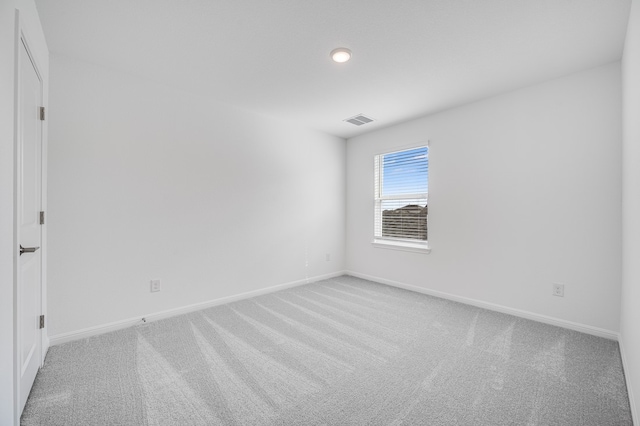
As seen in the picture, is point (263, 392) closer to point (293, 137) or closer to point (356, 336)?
point (356, 336)

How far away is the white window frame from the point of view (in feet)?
12.9

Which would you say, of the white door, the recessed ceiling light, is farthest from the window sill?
the white door

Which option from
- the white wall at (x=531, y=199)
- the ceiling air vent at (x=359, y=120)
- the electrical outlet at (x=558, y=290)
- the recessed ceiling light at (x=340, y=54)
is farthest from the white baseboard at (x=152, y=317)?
the electrical outlet at (x=558, y=290)

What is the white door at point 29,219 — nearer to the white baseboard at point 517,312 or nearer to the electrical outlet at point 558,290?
the white baseboard at point 517,312

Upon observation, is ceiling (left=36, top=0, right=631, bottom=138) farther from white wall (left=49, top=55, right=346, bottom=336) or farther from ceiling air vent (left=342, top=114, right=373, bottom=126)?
ceiling air vent (left=342, top=114, right=373, bottom=126)

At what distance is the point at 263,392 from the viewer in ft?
5.77

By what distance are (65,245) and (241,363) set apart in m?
1.85

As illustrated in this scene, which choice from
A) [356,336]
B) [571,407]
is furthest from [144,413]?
[571,407]

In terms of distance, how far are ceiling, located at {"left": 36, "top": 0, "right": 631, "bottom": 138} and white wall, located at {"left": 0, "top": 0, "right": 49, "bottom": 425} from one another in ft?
2.41

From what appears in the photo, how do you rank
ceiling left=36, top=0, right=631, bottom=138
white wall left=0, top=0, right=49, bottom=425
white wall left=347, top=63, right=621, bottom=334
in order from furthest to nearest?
white wall left=347, top=63, right=621, bottom=334 < ceiling left=36, top=0, right=631, bottom=138 < white wall left=0, top=0, right=49, bottom=425

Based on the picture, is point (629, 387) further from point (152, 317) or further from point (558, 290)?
point (152, 317)

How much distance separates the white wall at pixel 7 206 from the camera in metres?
1.23

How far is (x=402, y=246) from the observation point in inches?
162

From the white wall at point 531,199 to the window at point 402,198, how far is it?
0.18 m
